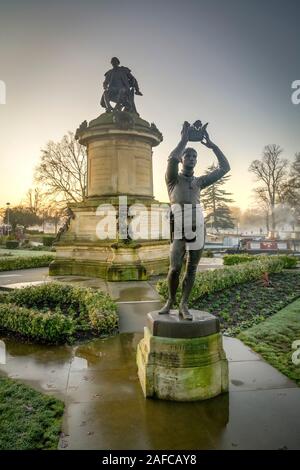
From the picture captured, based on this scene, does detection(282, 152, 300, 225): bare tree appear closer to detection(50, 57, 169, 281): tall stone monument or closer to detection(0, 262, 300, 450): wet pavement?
detection(50, 57, 169, 281): tall stone monument

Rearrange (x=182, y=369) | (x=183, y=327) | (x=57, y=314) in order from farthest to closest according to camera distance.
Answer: (x=57, y=314) < (x=183, y=327) < (x=182, y=369)

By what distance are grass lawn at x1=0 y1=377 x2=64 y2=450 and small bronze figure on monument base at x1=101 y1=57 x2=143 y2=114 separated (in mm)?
12970

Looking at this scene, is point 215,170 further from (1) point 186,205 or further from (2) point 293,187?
(2) point 293,187

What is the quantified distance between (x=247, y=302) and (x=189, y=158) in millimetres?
6421

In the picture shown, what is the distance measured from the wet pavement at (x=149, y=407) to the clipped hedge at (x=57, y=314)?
61cm

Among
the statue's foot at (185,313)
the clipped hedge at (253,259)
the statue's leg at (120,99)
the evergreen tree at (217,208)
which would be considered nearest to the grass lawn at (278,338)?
the statue's foot at (185,313)

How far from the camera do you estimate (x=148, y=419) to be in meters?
3.78

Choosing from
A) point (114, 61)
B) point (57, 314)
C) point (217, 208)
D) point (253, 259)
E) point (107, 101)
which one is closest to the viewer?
point (57, 314)

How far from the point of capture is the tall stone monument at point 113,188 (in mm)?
14383

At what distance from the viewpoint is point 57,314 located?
21.9 feet

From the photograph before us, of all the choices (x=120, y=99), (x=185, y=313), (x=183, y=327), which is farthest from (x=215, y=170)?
(x=120, y=99)

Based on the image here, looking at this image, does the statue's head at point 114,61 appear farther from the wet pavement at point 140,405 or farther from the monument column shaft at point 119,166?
the wet pavement at point 140,405

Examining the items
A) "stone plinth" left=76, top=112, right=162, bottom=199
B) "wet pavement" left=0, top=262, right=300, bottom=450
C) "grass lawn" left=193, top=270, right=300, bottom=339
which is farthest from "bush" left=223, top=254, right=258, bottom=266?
"wet pavement" left=0, top=262, right=300, bottom=450

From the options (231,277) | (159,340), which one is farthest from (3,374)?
(231,277)
